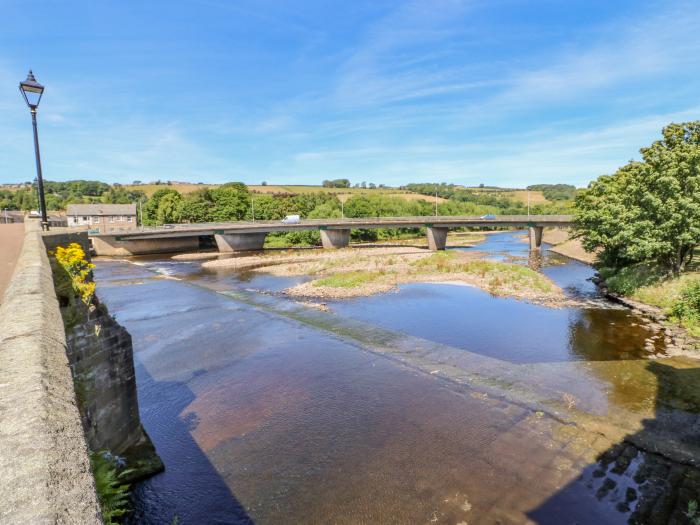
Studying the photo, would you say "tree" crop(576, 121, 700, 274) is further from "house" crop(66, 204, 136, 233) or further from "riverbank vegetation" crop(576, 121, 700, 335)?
"house" crop(66, 204, 136, 233)

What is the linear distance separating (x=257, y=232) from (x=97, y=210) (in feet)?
168

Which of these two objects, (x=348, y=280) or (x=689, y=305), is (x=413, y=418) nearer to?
(x=689, y=305)

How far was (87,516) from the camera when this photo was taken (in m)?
2.25

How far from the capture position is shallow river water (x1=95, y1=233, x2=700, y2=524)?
11.9m

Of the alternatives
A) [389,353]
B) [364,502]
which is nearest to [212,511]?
[364,502]

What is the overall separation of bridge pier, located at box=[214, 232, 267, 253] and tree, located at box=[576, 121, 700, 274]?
7024 centimetres

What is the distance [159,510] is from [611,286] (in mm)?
41176

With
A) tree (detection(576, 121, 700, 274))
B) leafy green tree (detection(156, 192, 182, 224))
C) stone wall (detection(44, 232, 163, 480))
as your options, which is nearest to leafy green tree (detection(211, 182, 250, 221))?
leafy green tree (detection(156, 192, 182, 224))

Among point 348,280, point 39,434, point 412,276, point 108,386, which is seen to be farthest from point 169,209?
point 39,434

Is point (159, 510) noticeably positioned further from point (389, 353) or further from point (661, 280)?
point (661, 280)

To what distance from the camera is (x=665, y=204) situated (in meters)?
30.6

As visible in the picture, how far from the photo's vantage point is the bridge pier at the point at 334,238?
9200cm

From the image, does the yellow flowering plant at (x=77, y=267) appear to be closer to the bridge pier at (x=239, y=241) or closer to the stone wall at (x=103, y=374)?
the stone wall at (x=103, y=374)

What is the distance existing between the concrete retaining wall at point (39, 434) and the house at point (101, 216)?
113947 mm
